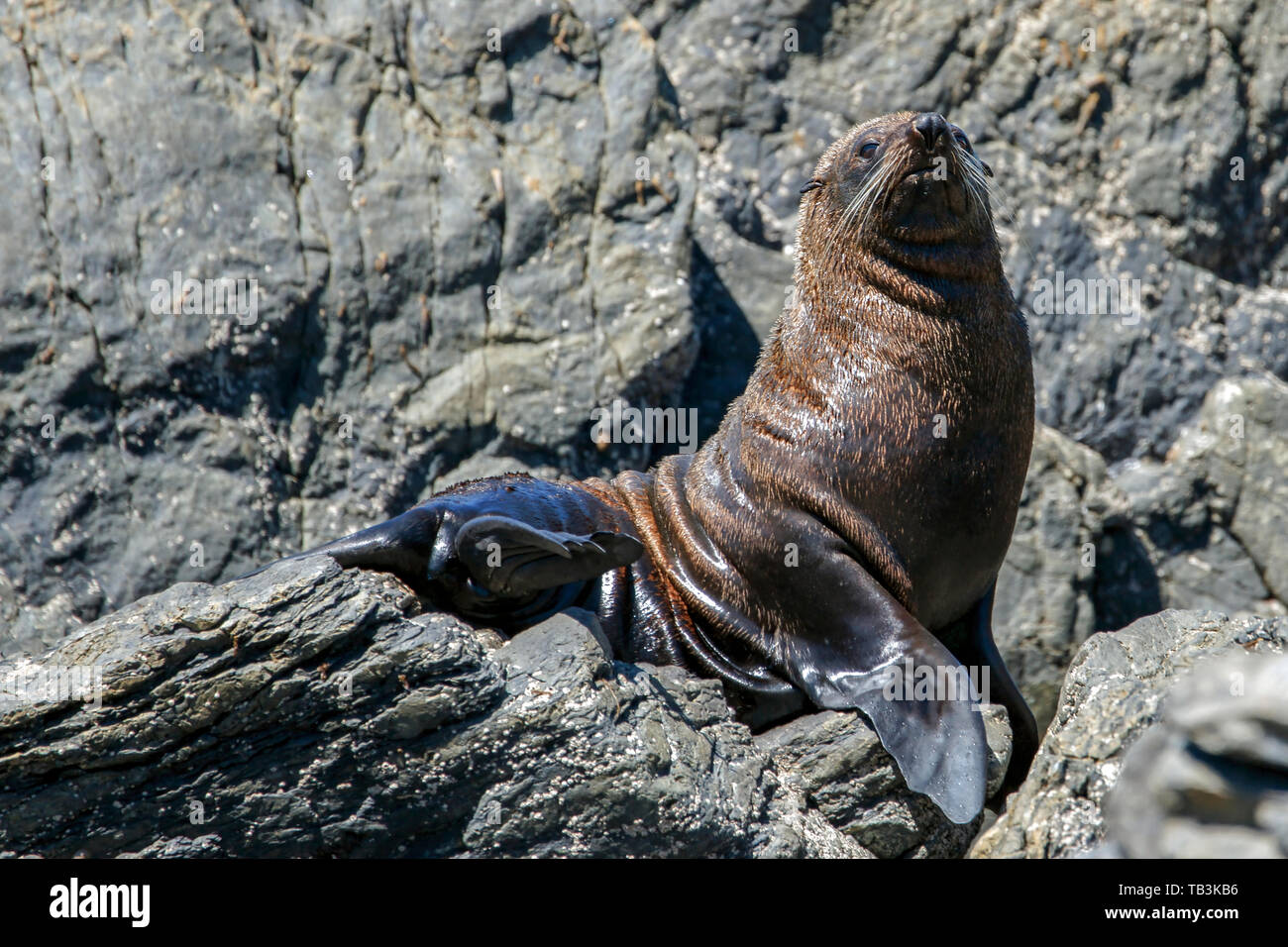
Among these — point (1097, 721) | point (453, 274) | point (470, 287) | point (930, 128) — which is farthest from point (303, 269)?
point (1097, 721)

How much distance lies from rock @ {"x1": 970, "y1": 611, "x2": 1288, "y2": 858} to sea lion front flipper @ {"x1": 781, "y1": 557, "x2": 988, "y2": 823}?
0.75ft

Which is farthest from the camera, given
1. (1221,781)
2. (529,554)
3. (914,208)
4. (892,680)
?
(914,208)

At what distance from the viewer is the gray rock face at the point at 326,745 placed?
4.85 metres

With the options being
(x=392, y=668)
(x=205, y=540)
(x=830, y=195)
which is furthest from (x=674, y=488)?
(x=205, y=540)

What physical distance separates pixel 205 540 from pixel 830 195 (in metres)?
4.76

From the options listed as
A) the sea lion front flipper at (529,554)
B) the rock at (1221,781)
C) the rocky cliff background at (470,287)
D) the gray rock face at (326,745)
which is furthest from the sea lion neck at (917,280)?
the rock at (1221,781)

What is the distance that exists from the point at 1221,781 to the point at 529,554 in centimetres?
358

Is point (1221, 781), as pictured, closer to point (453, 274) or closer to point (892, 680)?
point (892, 680)

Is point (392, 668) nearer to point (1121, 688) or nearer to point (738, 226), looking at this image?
point (1121, 688)

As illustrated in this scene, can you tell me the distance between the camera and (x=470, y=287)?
1024 centimetres

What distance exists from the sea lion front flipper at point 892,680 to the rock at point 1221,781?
8.93 feet

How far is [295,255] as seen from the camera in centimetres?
997

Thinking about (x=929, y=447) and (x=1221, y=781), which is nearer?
(x=1221, y=781)

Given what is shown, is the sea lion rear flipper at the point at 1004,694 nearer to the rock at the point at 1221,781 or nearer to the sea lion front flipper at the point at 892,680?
the sea lion front flipper at the point at 892,680
